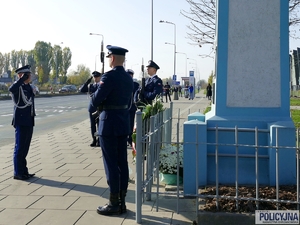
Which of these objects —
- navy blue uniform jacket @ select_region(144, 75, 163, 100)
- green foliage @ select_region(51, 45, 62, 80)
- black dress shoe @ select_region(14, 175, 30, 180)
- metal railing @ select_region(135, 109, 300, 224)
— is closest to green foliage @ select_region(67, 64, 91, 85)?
green foliage @ select_region(51, 45, 62, 80)

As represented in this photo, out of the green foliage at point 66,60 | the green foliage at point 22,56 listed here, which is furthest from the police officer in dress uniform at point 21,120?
the green foliage at point 22,56

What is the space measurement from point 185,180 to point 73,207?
57.5 inches

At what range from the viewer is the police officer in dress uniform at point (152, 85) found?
335 inches

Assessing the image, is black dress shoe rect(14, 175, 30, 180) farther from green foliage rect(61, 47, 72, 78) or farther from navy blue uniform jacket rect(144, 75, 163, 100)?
green foliage rect(61, 47, 72, 78)

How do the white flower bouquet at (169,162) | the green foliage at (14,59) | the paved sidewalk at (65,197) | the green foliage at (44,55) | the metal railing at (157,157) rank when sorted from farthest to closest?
the green foliage at (14,59), the green foliage at (44,55), the white flower bouquet at (169,162), the paved sidewalk at (65,197), the metal railing at (157,157)

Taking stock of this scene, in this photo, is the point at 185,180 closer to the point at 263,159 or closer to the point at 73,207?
the point at 263,159

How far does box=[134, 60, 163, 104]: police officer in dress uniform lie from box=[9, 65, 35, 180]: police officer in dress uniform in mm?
2456

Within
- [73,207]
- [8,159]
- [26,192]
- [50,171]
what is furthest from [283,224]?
[8,159]

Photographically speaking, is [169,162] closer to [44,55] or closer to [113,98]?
[113,98]

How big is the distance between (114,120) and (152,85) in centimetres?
370

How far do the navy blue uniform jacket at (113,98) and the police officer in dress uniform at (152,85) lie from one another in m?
3.41

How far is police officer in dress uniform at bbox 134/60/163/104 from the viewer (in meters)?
8.50

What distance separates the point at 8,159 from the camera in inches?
355

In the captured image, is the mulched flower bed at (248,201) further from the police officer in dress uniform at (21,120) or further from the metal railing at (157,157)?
the police officer in dress uniform at (21,120)
